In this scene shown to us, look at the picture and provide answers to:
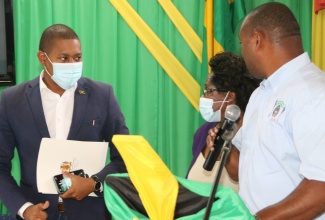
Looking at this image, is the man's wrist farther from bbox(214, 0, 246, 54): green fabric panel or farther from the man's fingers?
bbox(214, 0, 246, 54): green fabric panel

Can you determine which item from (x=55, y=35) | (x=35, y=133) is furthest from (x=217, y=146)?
(x=55, y=35)

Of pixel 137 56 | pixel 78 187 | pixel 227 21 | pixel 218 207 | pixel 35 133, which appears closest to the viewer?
pixel 218 207

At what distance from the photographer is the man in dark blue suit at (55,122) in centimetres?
261

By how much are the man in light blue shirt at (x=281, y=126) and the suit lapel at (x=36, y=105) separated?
1.04 meters

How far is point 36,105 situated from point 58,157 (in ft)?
0.97

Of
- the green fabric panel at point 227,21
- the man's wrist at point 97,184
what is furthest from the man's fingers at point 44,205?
the green fabric panel at point 227,21

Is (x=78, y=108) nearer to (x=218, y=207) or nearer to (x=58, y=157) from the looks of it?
(x=58, y=157)

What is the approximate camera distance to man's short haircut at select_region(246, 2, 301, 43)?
6.36ft

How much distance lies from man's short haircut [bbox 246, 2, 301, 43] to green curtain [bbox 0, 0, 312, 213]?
2098 mm

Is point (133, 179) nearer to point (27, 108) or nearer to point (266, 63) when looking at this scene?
point (266, 63)

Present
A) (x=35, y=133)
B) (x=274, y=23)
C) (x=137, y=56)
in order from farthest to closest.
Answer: (x=137, y=56)
(x=35, y=133)
(x=274, y=23)

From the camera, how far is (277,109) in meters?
1.82

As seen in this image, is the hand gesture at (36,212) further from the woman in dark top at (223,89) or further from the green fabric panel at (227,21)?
the green fabric panel at (227,21)

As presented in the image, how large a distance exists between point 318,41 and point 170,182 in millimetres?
2947
